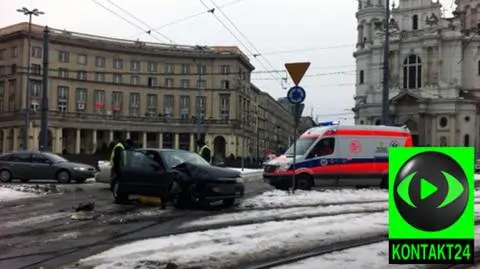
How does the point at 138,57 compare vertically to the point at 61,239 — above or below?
above

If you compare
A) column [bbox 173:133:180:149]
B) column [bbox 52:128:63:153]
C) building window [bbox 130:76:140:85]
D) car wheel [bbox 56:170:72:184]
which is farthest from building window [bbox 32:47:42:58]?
car wheel [bbox 56:170:72:184]

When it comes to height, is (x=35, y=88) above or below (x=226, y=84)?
below

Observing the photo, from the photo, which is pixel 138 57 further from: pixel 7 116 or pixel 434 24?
pixel 434 24

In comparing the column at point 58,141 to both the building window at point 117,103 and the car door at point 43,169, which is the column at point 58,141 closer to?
the building window at point 117,103

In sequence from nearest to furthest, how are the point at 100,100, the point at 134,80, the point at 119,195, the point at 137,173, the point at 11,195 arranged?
the point at 137,173, the point at 119,195, the point at 11,195, the point at 100,100, the point at 134,80

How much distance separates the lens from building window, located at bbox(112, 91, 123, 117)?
105 m

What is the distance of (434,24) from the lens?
82.2 m

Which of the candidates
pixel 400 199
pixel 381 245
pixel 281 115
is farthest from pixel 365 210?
pixel 281 115

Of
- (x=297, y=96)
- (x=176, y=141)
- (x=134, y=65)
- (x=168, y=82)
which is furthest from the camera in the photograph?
(x=168, y=82)

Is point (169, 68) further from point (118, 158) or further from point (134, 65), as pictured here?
point (118, 158)

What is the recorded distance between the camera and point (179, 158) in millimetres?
14414

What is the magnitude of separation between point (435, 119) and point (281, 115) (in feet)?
282

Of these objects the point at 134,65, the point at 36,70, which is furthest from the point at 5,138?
the point at 134,65

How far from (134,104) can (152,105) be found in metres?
3.52
